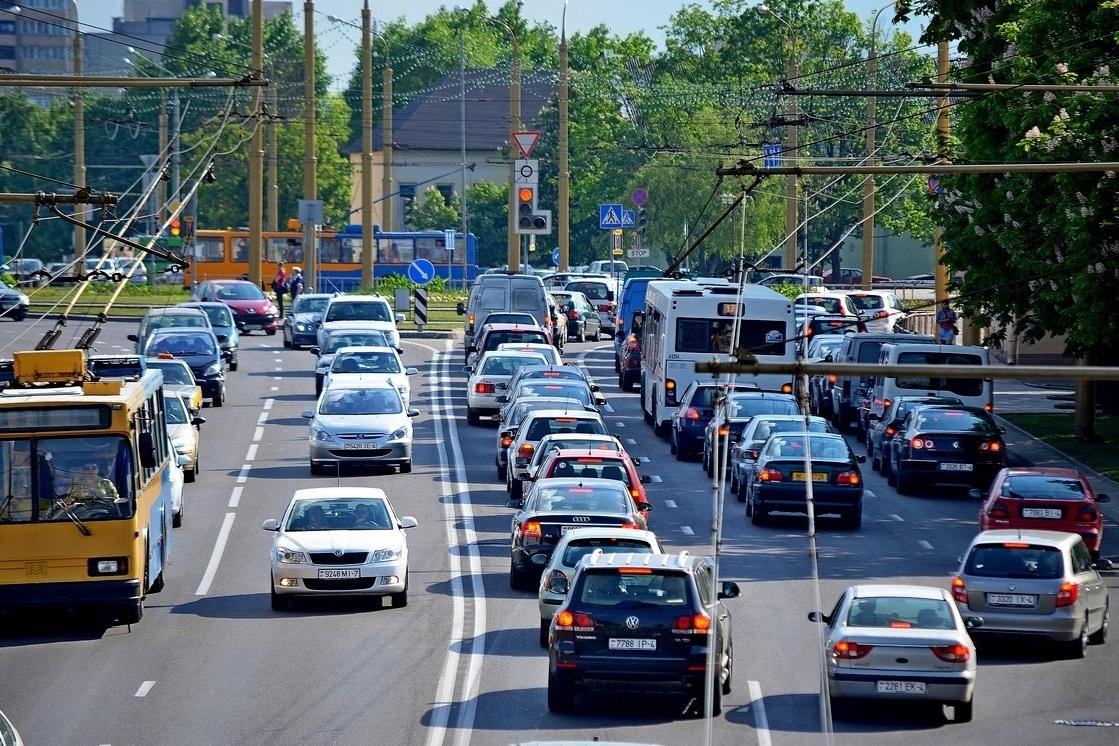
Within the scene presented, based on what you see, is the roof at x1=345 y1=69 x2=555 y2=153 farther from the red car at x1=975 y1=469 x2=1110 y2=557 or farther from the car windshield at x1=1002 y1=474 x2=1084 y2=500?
the red car at x1=975 y1=469 x2=1110 y2=557

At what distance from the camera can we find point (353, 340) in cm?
4722

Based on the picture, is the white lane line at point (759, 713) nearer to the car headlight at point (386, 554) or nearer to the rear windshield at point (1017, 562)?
the rear windshield at point (1017, 562)

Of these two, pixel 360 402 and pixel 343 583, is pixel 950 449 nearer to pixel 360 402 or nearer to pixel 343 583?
pixel 360 402

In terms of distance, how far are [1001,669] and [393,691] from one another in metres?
6.57

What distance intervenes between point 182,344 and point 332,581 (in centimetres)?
2159

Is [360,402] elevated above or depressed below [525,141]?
below

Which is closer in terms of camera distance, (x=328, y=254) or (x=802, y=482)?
(x=802, y=482)

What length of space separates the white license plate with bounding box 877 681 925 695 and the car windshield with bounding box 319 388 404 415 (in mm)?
19121

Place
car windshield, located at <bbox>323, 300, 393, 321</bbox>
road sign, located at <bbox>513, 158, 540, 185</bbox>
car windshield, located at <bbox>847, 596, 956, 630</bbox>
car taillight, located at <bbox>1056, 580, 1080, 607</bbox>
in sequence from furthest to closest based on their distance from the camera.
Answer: car windshield, located at <bbox>323, 300, 393, 321</bbox>, road sign, located at <bbox>513, 158, 540, 185</bbox>, car taillight, located at <bbox>1056, 580, 1080, 607</bbox>, car windshield, located at <bbox>847, 596, 956, 630</bbox>

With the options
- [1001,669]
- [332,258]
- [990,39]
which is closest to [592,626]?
[1001,669]

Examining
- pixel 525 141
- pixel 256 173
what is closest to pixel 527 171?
pixel 525 141

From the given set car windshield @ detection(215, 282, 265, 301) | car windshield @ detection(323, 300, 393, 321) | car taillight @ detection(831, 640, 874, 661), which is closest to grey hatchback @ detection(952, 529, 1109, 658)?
car taillight @ detection(831, 640, 874, 661)

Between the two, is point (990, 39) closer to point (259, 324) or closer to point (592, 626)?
point (592, 626)

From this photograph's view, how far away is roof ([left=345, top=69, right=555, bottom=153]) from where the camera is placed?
124 meters
